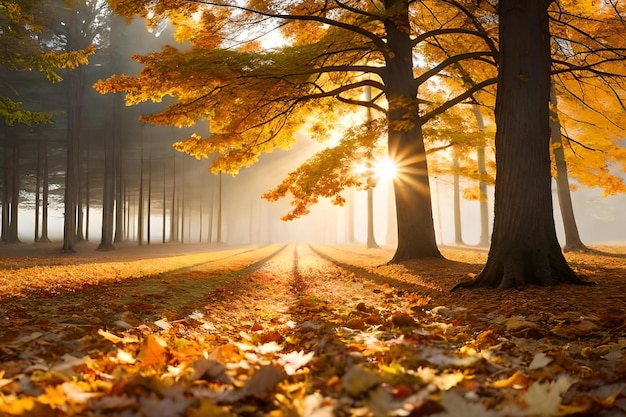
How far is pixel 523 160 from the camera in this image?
605 centimetres

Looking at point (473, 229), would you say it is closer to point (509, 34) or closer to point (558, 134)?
point (558, 134)

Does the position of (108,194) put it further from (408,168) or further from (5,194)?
(408,168)

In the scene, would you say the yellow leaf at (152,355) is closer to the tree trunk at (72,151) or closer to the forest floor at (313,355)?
the forest floor at (313,355)

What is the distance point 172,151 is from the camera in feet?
129

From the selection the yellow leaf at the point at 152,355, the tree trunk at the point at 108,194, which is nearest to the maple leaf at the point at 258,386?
the yellow leaf at the point at 152,355

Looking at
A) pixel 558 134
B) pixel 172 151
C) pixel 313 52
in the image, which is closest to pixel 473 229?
pixel 172 151

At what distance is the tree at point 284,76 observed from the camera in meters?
8.38

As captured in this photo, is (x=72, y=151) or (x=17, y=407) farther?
(x=72, y=151)

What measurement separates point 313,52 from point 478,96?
7471mm

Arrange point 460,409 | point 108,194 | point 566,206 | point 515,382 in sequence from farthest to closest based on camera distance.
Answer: point 108,194 < point 566,206 < point 515,382 < point 460,409

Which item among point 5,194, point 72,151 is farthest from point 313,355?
point 5,194

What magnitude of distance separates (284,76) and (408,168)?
425cm

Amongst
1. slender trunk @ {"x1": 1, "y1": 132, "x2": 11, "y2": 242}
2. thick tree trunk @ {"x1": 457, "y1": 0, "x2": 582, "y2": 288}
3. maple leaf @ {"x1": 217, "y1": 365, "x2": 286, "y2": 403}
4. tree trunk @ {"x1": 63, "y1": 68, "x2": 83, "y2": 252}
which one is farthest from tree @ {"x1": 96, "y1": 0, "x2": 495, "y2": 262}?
slender trunk @ {"x1": 1, "y1": 132, "x2": 11, "y2": 242}

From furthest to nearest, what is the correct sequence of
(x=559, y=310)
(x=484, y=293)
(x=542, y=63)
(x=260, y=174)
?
(x=260, y=174)
(x=542, y=63)
(x=484, y=293)
(x=559, y=310)
